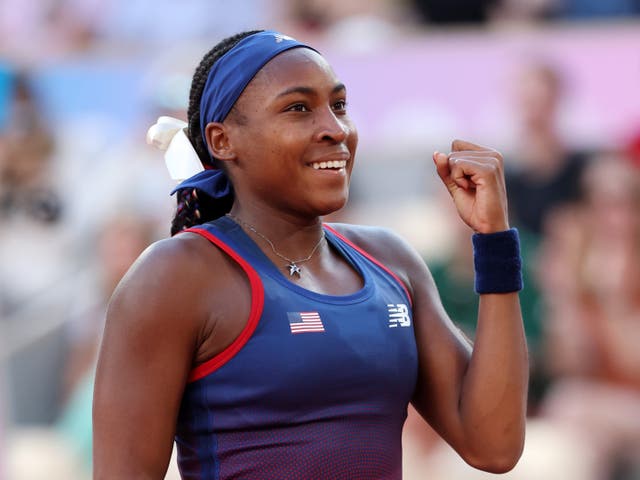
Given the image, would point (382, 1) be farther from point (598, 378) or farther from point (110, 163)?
point (598, 378)

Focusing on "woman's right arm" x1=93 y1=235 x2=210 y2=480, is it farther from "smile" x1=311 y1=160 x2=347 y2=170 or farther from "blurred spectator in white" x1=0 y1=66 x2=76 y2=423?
"blurred spectator in white" x1=0 y1=66 x2=76 y2=423

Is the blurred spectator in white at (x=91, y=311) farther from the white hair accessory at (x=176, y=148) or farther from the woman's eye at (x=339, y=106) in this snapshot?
the woman's eye at (x=339, y=106)

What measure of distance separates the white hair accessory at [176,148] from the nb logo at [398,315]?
53 centimetres

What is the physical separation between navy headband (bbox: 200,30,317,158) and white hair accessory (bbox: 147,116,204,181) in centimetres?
11

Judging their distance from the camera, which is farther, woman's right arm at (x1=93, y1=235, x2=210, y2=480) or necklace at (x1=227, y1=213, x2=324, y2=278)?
necklace at (x1=227, y1=213, x2=324, y2=278)

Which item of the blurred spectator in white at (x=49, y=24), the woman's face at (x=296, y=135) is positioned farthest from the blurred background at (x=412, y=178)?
the woman's face at (x=296, y=135)

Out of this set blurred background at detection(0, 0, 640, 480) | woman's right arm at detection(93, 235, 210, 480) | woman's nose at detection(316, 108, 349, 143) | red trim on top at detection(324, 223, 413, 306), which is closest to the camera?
woman's right arm at detection(93, 235, 210, 480)

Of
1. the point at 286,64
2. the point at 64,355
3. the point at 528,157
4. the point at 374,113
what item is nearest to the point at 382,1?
the point at 374,113

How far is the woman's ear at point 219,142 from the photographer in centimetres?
255

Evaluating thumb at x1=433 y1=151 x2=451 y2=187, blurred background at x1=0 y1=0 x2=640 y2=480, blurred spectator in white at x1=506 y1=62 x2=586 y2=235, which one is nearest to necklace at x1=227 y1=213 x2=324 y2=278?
thumb at x1=433 y1=151 x2=451 y2=187

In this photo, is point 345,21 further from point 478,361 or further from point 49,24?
point 478,361

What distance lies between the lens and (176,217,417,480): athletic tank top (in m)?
2.31

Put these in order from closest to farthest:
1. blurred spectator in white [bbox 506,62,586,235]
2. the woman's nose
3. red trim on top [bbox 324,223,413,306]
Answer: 1. the woman's nose
2. red trim on top [bbox 324,223,413,306]
3. blurred spectator in white [bbox 506,62,586,235]

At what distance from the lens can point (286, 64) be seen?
8.17 ft
